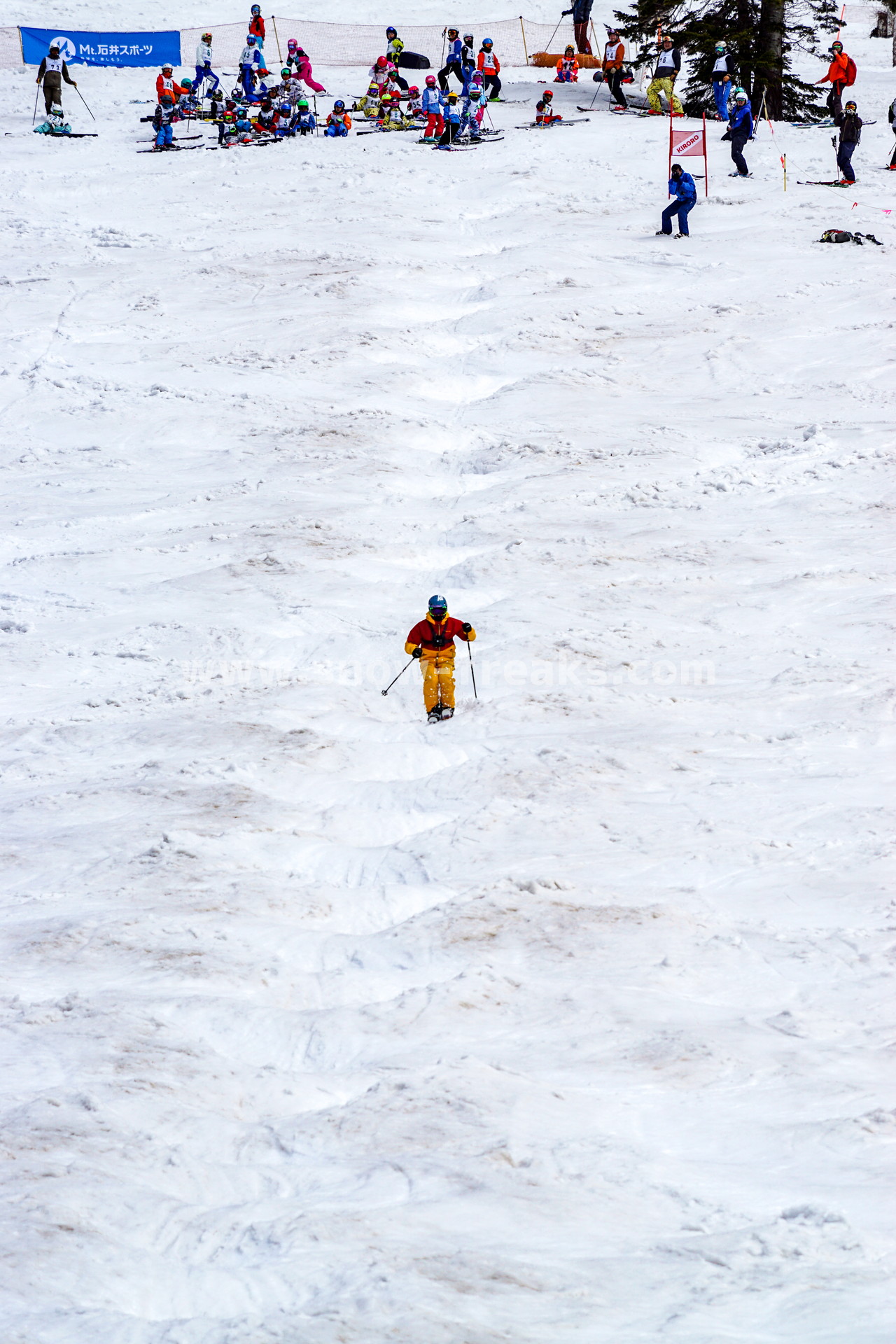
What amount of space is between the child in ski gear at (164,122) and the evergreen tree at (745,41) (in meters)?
9.52

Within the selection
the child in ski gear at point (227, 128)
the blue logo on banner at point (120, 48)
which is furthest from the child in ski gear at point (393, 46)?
the blue logo on banner at point (120, 48)

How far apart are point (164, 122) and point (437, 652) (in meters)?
18.6

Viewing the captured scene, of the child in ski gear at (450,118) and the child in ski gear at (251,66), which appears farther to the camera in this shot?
the child in ski gear at (251,66)

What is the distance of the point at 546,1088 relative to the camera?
570 cm

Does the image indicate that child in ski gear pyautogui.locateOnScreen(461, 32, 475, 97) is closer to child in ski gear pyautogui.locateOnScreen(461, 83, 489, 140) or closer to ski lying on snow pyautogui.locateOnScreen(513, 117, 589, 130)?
child in ski gear pyautogui.locateOnScreen(461, 83, 489, 140)

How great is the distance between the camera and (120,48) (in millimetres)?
29219

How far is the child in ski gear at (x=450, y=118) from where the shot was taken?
77.8 feet

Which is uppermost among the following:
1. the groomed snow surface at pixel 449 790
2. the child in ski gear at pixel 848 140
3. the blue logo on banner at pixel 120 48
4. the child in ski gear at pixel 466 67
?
the blue logo on banner at pixel 120 48

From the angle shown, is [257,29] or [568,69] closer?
[257,29]

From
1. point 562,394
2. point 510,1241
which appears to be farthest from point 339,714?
point 562,394

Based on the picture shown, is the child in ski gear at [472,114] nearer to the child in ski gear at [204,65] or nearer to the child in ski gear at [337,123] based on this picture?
the child in ski gear at [337,123]

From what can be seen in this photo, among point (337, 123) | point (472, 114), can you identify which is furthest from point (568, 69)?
point (337, 123)

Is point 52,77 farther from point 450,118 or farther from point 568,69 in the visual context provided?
point 568,69

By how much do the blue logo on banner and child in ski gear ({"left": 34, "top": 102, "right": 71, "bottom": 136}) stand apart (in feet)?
15.5
